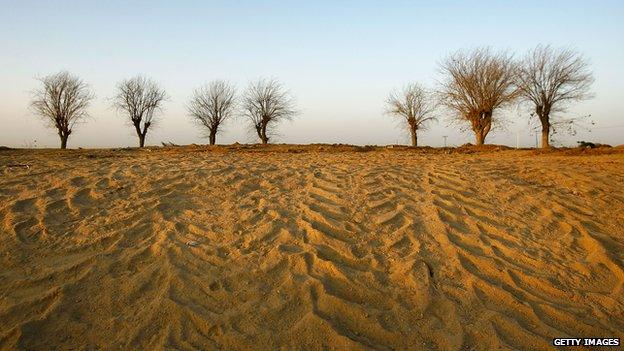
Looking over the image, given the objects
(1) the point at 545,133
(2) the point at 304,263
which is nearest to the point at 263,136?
(1) the point at 545,133

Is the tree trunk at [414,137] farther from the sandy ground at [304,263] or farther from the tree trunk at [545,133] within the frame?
the sandy ground at [304,263]

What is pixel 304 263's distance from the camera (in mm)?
3973

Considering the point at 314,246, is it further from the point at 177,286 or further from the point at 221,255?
the point at 177,286

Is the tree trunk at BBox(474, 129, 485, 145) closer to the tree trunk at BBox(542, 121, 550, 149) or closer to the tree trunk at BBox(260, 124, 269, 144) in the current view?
the tree trunk at BBox(542, 121, 550, 149)

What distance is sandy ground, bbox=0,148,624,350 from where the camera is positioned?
316 cm

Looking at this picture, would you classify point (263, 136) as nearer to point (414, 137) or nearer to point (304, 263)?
point (414, 137)

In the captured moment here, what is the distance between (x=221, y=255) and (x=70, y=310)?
1.37 meters

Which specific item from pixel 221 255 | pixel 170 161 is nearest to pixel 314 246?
pixel 221 255

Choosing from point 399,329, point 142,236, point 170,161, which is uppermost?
point 170,161

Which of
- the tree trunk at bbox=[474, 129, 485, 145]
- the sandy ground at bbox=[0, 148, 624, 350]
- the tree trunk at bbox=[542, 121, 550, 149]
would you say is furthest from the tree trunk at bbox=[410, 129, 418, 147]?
the sandy ground at bbox=[0, 148, 624, 350]

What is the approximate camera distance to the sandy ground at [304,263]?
316cm

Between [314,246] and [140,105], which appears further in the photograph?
[140,105]

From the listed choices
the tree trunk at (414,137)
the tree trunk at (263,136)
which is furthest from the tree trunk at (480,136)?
the tree trunk at (263,136)

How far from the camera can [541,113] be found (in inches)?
835
